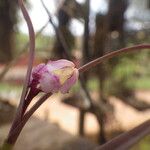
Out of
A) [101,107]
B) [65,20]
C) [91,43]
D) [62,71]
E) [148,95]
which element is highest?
[62,71]

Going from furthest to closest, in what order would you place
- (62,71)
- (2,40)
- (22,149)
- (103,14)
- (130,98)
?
(2,40) < (130,98) < (103,14) < (22,149) < (62,71)

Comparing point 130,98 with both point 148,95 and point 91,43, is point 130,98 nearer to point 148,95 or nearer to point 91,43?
point 91,43

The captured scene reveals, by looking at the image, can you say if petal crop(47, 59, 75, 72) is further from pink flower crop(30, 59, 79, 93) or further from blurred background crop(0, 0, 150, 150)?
blurred background crop(0, 0, 150, 150)

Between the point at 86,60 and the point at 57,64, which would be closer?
the point at 57,64

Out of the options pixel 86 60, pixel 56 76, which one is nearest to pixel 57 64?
pixel 56 76

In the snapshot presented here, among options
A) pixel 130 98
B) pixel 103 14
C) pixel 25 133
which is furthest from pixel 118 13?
pixel 25 133

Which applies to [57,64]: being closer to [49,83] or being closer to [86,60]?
[49,83]

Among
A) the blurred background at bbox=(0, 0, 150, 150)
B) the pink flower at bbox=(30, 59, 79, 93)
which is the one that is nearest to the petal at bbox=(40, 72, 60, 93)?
the pink flower at bbox=(30, 59, 79, 93)

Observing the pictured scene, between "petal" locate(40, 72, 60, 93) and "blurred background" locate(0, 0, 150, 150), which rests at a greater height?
"petal" locate(40, 72, 60, 93)
